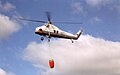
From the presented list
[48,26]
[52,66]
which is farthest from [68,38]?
[52,66]

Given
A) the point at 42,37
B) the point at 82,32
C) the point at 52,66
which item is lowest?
the point at 52,66

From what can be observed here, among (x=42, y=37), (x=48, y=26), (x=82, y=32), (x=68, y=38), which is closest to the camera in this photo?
(x=42, y=37)

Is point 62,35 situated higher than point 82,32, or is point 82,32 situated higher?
point 82,32

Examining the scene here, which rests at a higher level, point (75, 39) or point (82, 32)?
point (82, 32)

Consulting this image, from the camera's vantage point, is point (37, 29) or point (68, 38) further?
point (68, 38)

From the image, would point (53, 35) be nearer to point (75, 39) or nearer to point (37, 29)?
point (37, 29)

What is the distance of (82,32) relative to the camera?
11588 cm

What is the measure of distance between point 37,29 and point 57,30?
807 centimetres

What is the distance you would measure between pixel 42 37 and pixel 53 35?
6.47m

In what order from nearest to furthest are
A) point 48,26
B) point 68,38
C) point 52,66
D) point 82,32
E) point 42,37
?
1. point 52,66
2. point 42,37
3. point 48,26
4. point 68,38
5. point 82,32

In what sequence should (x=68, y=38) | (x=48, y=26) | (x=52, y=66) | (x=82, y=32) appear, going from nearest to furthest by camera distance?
(x=52, y=66)
(x=48, y=26)
(x=68, y=38)
(x=82, y=32)

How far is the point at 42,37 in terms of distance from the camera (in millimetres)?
89500

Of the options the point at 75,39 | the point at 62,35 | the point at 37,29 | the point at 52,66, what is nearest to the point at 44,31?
the point at 37,29

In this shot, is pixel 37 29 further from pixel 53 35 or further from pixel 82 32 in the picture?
pixel 82 32
